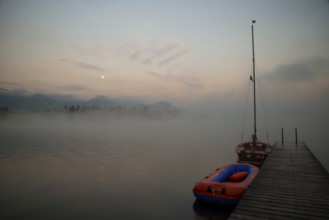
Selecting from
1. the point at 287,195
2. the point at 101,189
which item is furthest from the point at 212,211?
the point at 101,189

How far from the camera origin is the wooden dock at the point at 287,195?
693 cm

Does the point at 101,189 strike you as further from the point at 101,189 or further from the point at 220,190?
the point at 220,190

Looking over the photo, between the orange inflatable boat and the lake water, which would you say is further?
the lake water

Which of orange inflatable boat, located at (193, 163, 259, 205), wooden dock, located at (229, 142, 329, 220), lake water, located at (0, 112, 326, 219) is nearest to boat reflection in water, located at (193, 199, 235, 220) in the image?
lake water, located at (0, 112, 326, 219)

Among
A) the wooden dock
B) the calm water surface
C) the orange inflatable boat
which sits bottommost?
the calm water surface

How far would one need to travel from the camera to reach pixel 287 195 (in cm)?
854

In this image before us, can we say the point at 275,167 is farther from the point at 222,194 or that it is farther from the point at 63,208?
the point at 63,208

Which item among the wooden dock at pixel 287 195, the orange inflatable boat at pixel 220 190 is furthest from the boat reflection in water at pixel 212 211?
the wooden dock at pixel 287 195

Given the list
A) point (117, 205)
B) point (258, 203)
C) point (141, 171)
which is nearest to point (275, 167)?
point (258, 203)

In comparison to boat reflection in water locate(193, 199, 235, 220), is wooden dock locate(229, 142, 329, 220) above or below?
above

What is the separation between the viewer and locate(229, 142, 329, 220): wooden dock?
693 centimetres

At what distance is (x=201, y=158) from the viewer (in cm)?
2964

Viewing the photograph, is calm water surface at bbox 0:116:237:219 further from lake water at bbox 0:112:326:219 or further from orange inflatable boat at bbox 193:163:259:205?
orange inflatable boat at bbox 193:163:259:205

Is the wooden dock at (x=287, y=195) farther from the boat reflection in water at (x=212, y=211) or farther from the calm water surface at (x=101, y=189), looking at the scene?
the calm water surface at (x=101, y=189)
